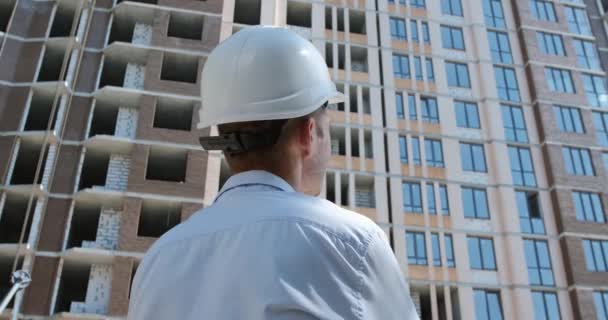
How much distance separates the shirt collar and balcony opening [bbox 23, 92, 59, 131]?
105 ft

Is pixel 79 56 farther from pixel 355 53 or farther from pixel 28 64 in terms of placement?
pixel 355 53

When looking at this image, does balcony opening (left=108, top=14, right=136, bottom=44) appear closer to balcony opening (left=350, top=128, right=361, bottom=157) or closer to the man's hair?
balcony opening (left=350, top=128, right=361, bottom=157)

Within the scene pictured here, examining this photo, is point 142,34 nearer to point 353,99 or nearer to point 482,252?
point 353,99

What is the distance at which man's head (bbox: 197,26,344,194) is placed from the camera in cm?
189

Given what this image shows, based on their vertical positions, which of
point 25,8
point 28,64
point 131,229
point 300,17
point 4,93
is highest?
point 300,17

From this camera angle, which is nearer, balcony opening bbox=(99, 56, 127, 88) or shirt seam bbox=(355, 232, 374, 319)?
shirt seam bbox=(355, 232, 374, 319)

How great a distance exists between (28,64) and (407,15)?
2198 centimetres

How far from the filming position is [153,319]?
61.0 inches

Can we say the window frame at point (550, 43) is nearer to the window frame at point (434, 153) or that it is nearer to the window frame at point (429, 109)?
the window frame at point (429, 109)

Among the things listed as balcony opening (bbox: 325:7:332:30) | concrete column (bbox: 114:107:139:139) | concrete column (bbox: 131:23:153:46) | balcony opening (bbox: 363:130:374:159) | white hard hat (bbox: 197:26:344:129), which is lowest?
white hard hat (bbox: 197:26:344:129)

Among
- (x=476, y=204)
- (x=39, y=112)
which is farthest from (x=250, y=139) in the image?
(x=476, y=204)

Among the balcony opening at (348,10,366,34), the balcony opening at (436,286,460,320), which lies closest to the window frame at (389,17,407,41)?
the balcony opening at (348,10,366,34)

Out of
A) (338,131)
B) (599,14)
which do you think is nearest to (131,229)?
(338,131)

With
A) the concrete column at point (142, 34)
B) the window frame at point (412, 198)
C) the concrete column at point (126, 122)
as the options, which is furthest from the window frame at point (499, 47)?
the concrete column at point (126, 122)
